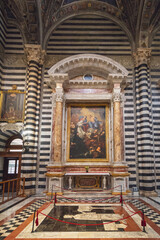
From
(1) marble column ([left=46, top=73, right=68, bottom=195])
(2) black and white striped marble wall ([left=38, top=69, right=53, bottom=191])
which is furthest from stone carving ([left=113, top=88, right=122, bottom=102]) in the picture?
(2) black and white striped marble wall ([left=38, top=69, right=53, bottom=191])

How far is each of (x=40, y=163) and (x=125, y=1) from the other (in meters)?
11.7

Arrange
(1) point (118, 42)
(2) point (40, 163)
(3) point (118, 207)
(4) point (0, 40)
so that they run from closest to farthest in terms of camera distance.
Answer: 1. (3) point (118, 207)
2. (2) point (40, 163)
3. (4) point (0, 40)
4. (1) point (118, 42)

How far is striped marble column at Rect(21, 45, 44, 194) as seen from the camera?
10.5m

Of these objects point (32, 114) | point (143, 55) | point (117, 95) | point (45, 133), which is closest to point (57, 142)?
point (45, 133)

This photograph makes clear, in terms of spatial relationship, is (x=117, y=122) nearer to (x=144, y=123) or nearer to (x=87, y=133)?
(x=144, y=123)

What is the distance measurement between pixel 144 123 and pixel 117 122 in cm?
161

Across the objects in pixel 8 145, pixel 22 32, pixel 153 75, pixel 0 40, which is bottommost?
pixel 8 145

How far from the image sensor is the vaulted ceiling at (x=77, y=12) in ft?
37.2

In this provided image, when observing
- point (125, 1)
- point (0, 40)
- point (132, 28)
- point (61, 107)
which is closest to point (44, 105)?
point (61, 107)

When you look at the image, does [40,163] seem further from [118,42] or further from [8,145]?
[118,42]

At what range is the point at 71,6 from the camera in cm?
1296

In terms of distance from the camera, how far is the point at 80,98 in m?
11.8

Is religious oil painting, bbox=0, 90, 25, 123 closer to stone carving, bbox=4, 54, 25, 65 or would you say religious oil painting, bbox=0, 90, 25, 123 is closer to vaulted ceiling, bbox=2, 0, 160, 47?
stone carving, bbox=4, 54, 25, 65

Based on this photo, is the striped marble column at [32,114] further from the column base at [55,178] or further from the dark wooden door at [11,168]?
the dark wooden door at [11,168]
